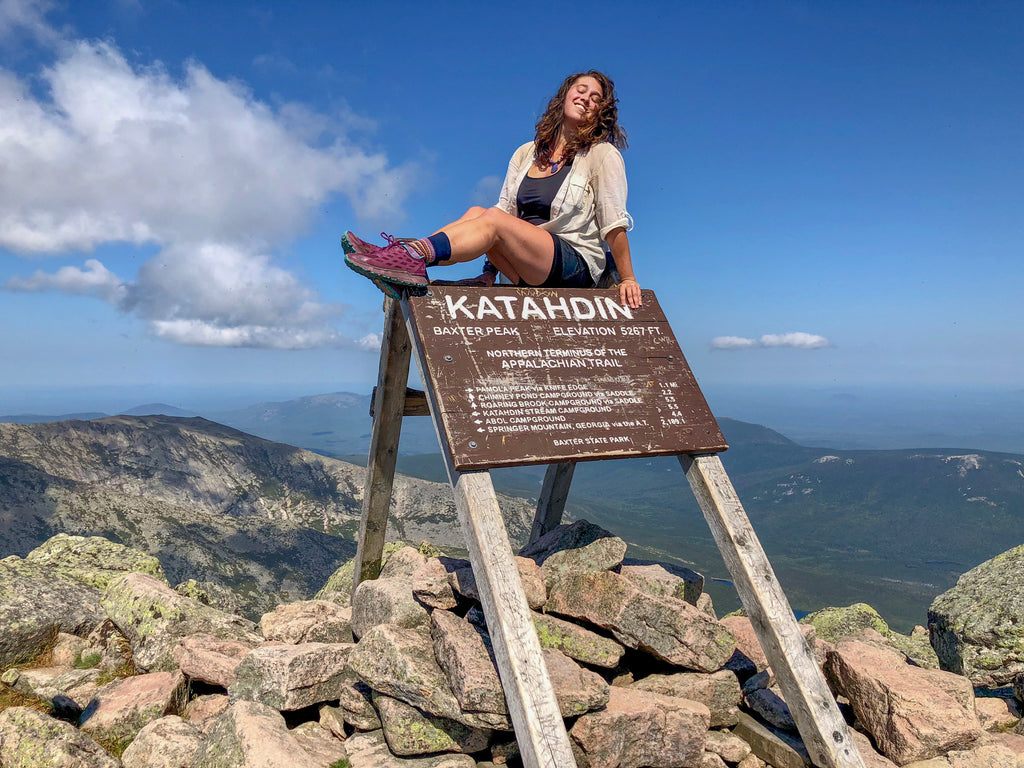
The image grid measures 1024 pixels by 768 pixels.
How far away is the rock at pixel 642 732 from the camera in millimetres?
5301

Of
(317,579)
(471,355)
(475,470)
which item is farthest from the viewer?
(317,579)

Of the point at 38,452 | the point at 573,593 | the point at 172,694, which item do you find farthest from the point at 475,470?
the point at 38,452

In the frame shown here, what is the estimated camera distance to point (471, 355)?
5887 mm

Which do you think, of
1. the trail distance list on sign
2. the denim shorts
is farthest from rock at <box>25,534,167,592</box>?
the denim shorts

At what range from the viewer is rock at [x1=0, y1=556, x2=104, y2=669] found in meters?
Result: 8.02

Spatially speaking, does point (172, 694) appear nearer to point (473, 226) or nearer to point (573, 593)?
point (573, 593)

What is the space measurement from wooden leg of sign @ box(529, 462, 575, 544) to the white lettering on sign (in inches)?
154

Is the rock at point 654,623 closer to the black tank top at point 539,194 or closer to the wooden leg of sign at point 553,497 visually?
the wooden leg of sign at point 553,497

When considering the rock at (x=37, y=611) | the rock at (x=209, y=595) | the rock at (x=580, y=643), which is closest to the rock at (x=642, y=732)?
the rock at (x=580, y=643)

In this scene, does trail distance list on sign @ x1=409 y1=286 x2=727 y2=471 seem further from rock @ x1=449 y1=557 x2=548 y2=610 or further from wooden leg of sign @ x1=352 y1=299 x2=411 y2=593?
rock @ x1=449 y1=557 x2=548 y2=610

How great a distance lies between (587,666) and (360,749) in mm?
2461

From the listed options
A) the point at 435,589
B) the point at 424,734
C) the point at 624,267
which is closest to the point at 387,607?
the point at 435,589

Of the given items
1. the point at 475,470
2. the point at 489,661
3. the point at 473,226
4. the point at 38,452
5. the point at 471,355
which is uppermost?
the point at 473,226

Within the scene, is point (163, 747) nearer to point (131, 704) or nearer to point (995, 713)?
point (131, 704)
